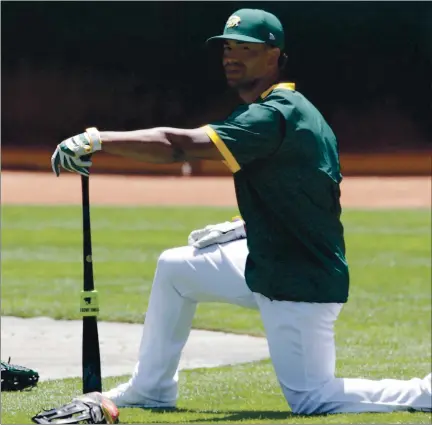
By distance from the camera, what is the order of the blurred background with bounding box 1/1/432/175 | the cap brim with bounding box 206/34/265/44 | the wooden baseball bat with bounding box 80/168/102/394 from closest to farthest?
the cap brim with bounding box 206/34/265/44
the wooden baseball bat with bounding box 80/168/102/394
the blurred background with bounding box 1/1/432/175

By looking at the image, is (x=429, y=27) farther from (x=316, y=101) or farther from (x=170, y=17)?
(x=170, y=17)

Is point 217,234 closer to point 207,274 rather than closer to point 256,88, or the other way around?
point 207,274

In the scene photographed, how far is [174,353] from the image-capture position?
541 cm

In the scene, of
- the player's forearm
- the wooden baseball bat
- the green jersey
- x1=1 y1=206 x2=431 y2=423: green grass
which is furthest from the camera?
x1=1 y1=206 x2=431 y2=423: green grass

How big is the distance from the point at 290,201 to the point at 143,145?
2.16 ft

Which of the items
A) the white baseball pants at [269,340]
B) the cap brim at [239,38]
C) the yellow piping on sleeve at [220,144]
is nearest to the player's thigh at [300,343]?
the white baseball pants at [269,340]

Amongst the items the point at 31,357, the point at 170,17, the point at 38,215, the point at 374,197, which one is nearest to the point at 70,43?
the point at 170,17

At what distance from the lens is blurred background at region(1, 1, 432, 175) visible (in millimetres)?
30781

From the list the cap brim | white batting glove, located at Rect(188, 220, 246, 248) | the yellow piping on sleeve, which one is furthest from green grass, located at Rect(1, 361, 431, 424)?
the cap brim

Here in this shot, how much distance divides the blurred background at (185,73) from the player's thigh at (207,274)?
80.2ft

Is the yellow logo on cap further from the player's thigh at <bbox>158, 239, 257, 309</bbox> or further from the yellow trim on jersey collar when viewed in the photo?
the player's thigh at <bbox>158, 239, 257, 309</bbox>

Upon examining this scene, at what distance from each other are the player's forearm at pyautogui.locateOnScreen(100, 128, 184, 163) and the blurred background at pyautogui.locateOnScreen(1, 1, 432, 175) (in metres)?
25.0

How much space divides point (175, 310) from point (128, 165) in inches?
1003

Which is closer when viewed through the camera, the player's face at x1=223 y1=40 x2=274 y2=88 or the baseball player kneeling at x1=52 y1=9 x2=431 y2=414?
the baseball player kneeling at x1=52 y1=9 x2=431 y2=414
